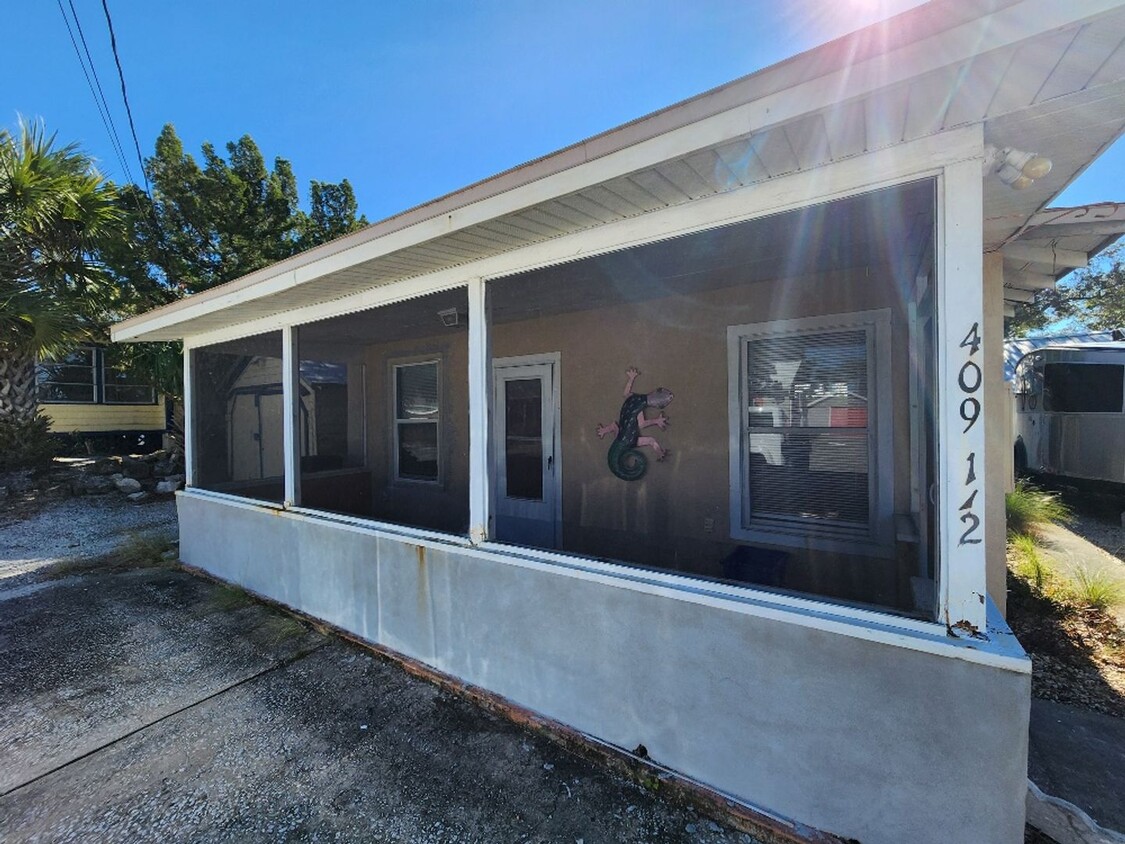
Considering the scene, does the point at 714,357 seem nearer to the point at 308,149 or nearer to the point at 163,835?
the point at 163,835

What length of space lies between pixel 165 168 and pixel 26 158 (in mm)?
6370

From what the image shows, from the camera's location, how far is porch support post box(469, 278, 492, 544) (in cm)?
289

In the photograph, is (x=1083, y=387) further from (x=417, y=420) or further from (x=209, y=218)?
(x=209, y=218)

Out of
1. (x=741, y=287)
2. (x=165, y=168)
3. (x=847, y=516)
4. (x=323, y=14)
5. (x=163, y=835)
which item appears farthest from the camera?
(x=165, y=168)

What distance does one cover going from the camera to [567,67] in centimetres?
489

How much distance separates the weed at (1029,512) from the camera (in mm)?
5797

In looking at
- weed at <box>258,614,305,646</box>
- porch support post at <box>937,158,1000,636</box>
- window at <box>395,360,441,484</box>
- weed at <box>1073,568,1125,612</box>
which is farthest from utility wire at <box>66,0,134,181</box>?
weed at <box>1073,568,1125,612</box>

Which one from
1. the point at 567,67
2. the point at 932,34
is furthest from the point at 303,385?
the point at 932,34

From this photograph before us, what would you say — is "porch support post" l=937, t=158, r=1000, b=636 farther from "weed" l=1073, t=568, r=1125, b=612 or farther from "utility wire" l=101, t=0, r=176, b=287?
"utility wire" l=101, t=0, r=176, b=287

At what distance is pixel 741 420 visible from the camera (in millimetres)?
3939

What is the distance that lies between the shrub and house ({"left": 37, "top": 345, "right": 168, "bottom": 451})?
2955mm

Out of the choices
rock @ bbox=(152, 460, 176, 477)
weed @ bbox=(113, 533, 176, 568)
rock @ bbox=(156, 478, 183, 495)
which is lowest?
weed @ bbox=(113, 533, 176, 568)

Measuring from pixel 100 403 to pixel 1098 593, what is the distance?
1854cm

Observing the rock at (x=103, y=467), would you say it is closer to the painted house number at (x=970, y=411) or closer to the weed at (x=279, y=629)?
the weed at (x=279, y=629)
